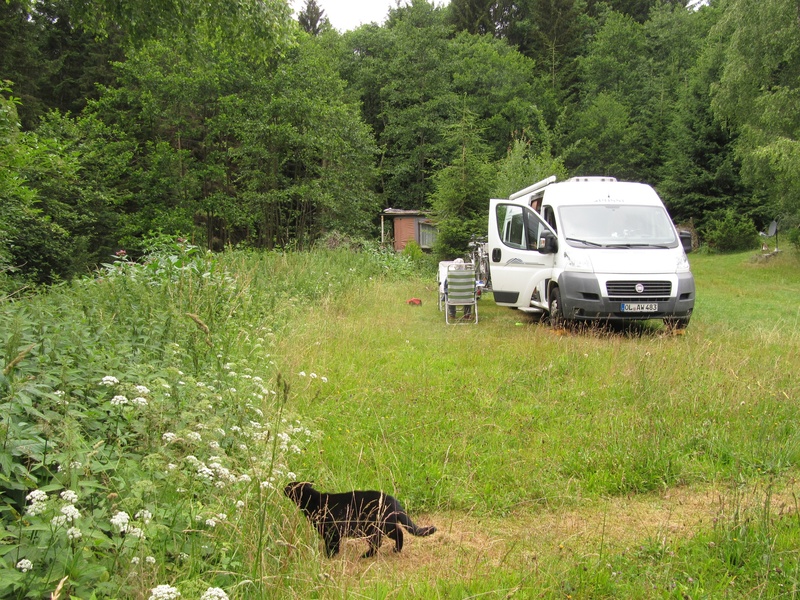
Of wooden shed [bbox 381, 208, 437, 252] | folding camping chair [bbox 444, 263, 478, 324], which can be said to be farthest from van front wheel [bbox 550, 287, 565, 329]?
wooden shed [bbox 381, 208, 437, 252]

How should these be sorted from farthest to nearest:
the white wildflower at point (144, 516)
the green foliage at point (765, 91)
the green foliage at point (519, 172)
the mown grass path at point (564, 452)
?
the green foliage at point (519, 172) → the green foliage at point (765, 91) → the mown grass path at point (564, 452) → the white wildflower at point (144, 516)

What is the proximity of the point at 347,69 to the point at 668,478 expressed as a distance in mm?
46269

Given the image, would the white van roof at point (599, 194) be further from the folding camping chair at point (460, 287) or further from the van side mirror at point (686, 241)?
the folding camping chair at point (460, 287)

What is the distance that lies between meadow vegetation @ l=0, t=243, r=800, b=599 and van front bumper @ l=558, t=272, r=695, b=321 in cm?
108

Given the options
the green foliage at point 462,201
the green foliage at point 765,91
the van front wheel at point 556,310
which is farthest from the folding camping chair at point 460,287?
the green foliage at point 765,91

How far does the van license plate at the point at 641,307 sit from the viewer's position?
29.9 feet

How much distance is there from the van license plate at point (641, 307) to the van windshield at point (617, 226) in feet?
3.68

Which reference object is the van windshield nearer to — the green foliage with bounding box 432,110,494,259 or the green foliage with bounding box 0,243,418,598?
the green foliage with bounding box 0,243,418,598

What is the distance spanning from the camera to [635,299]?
9164mm

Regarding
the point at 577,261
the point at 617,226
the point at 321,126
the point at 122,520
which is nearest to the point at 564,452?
the point at 122,520

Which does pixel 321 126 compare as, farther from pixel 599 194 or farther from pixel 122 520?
pixel 122 520

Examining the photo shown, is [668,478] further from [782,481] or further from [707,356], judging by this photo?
[707,356]

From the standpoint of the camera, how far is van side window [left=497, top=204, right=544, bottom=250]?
10.9m

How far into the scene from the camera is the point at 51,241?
61.0 feet
